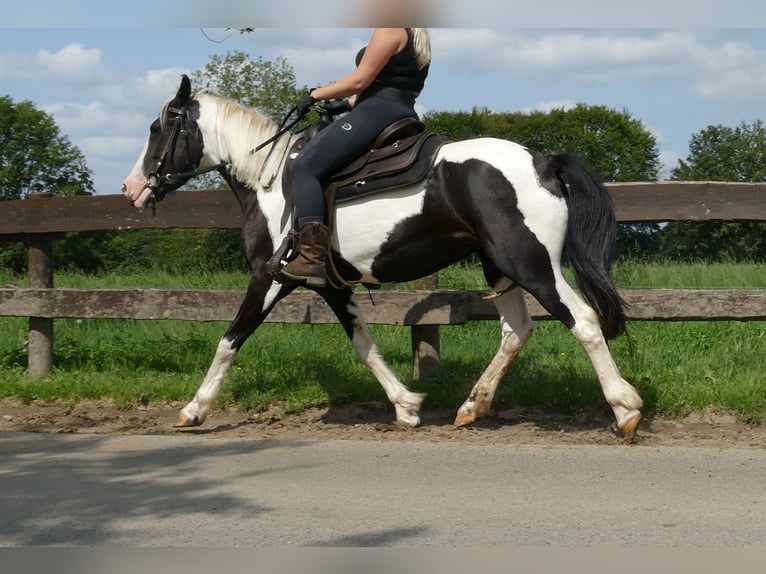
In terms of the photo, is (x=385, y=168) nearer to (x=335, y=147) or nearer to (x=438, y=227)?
(x=335, y=147)

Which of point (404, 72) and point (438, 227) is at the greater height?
point (404, 72)

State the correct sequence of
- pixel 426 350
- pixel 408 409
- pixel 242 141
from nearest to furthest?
pixel 408 409 < pixel 242 141 < pixel 426 350

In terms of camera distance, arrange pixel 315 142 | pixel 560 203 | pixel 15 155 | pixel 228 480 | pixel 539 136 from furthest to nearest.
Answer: pixel 539 136 < pixel 15 155 < pixel 315 142 < pixel 560 203 < pixel 228 480

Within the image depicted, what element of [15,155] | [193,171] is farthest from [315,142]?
[15,155]

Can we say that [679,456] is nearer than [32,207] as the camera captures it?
Yes

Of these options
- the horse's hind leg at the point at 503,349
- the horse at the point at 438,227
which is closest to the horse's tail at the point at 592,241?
the horse at the point at 438,227

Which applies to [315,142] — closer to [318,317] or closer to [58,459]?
[318,317]

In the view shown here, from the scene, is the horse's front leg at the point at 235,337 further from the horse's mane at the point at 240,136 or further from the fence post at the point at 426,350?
the fence post at the point at 426,350

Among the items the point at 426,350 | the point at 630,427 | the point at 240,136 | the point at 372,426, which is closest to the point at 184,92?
the point at 240,136

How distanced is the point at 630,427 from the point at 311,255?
2242 mm

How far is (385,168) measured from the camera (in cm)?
616

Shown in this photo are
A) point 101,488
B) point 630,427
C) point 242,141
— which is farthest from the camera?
point 242,141

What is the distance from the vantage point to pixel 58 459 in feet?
17.8

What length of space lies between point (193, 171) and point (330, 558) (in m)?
4.15
